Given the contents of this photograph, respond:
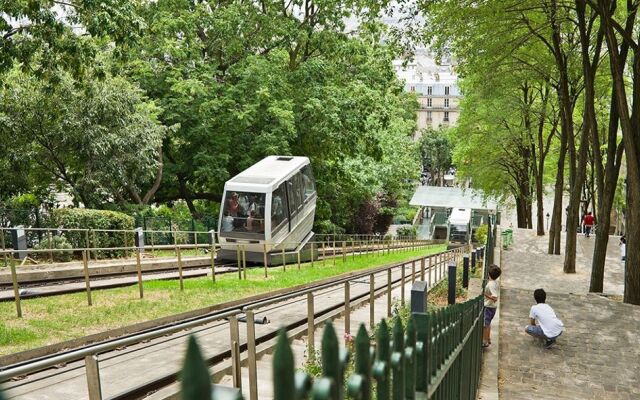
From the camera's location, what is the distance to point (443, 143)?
3287 inches

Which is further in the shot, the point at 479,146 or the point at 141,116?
the point at 479,146

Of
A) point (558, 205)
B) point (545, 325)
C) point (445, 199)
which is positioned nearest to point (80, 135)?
point (545, 325)

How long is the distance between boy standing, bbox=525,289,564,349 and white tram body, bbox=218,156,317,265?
1026 cm

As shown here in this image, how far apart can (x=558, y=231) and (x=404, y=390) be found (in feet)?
85.8

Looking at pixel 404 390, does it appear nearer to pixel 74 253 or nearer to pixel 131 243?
pixel 74 253

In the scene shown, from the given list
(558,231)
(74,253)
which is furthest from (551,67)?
(74,253)

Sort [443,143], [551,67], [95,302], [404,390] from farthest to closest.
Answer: [443,143] < [551,67] < [95,302] < [404,390]

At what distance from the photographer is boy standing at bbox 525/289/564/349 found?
33.3 feet

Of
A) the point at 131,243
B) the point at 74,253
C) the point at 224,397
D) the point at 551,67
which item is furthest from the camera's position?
the point at 551,67

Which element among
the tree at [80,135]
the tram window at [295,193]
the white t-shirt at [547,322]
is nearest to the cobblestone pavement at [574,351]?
the white t-shirt at [547,322]

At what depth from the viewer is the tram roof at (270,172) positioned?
65.4 ft

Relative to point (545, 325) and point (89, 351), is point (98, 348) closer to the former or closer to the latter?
point (89, 351)

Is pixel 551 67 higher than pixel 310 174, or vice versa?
pixel 551 67

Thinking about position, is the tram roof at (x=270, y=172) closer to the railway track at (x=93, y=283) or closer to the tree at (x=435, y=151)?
the railway track at (x=93, y=283)
